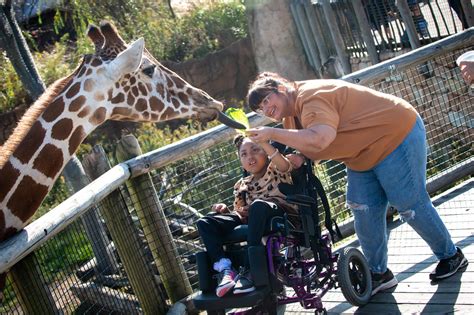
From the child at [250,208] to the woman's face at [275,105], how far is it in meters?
0.18

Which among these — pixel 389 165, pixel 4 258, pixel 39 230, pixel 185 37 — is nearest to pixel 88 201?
pixel 39 230

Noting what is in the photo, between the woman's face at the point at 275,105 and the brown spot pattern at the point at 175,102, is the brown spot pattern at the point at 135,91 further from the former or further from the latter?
the woman's face at the point at 275,105

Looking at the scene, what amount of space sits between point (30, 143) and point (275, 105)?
179cm

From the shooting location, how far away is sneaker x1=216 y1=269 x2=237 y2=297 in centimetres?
399

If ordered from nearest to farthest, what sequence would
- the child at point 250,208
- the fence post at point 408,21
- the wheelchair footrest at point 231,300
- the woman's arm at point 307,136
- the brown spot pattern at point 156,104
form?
the woman's arm at point 307,136, the wheelchair footrest at point 231,300, the child at point 250,208, the brown spot pattern at point 156,104, the fence post at point 408,21

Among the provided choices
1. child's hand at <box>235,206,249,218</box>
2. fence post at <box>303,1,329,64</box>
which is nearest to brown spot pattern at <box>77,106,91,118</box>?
child's hand at <box>235,206,249,218</box>

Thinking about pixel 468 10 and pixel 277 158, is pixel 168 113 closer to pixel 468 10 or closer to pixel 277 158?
pixel 277 158

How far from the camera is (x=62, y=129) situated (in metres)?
5.05

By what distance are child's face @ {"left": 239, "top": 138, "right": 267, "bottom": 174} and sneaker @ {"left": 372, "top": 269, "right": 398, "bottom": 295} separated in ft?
3.19

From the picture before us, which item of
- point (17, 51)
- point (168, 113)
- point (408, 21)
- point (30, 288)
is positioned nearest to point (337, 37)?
point (408, 21)

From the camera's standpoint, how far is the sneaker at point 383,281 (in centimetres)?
447

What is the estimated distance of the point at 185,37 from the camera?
52.1ft

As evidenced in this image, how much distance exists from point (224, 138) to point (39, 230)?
208cm

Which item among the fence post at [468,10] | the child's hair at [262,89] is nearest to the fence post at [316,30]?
the fence post at [468,10]
